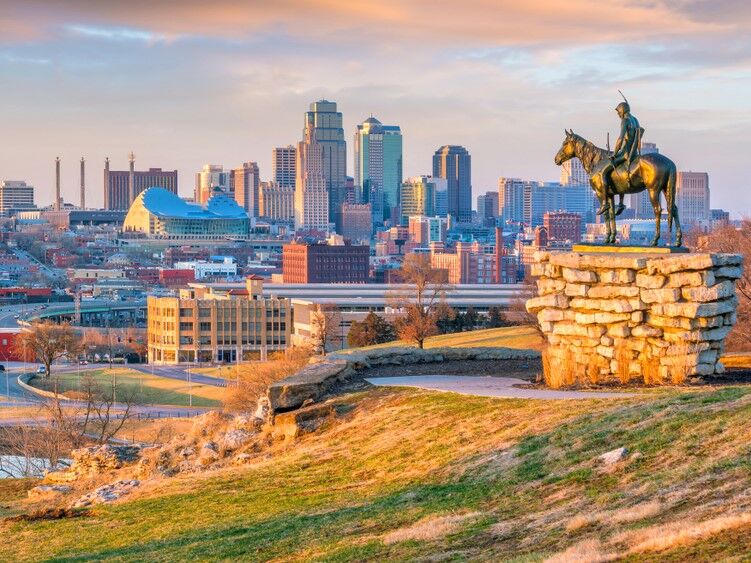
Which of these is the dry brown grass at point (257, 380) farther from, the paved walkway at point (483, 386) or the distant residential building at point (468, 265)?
the distant residential building at point (468, 265)

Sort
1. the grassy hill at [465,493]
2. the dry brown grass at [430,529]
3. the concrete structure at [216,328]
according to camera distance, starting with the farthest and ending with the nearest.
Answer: the concrete structure at [216,328] → the dry brown grass at [430,529] → the grassy hill at [465,493]

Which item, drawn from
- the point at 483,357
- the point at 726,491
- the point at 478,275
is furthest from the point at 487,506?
the point at 478,275

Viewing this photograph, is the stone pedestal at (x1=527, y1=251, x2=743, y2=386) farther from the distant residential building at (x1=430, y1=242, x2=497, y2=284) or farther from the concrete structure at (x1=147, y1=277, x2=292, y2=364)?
the distant residential building at (x1=430, y1=242, x2=497, y2=284)

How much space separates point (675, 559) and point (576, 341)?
9.80 meters

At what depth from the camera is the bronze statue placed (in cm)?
2008

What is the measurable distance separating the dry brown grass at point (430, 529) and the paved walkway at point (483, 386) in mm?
4843

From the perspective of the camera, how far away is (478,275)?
186375 mm

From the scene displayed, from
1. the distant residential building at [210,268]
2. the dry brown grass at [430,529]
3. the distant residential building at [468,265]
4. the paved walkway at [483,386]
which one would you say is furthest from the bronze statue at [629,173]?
the distant residential building at [210,268]

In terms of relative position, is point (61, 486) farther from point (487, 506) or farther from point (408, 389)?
point (487, 506)

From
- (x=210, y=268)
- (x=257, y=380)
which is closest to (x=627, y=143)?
(x=257, y=380)

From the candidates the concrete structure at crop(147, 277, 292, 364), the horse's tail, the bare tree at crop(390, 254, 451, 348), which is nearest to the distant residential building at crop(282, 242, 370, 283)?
the concrete structure at crop(147, 277, 292, 364)

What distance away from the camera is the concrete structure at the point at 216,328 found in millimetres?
93562

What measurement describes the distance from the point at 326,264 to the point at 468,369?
146606mm

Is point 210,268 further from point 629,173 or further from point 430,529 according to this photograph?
point 430,529
